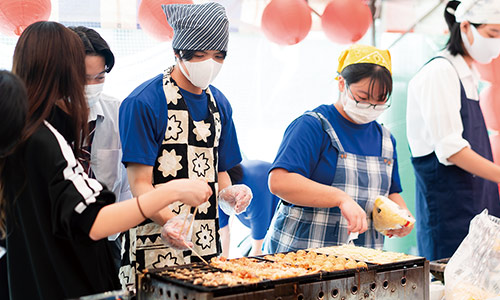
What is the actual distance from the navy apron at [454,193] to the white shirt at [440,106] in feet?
0.21

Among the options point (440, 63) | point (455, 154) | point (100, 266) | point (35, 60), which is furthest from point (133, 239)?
point (440, 63)

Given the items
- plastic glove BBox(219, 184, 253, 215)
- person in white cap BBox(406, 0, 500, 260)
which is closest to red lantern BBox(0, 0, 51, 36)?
plastic glove BBox(219, 184, 253, 215)

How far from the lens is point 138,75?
3230mm

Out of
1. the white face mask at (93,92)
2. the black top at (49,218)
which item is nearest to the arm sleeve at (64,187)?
the black top at (49,218)

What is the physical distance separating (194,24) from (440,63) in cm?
160

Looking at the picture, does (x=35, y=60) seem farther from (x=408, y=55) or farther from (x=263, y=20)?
(x=408, y=55)

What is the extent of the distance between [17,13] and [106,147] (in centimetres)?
75

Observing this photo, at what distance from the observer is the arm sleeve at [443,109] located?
9.78ft

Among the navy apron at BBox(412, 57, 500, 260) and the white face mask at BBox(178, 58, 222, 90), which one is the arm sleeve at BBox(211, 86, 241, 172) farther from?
the navy apron at BBox(412, 57, 500, 260)

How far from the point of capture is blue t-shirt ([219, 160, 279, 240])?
3.53 metres

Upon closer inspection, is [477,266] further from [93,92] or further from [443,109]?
[93,92]

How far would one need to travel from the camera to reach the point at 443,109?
119 inches

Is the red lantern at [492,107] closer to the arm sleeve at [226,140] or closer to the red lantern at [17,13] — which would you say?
the arm sleeve at [226,140]

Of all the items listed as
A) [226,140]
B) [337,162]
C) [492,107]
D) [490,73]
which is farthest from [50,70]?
[490,73]
